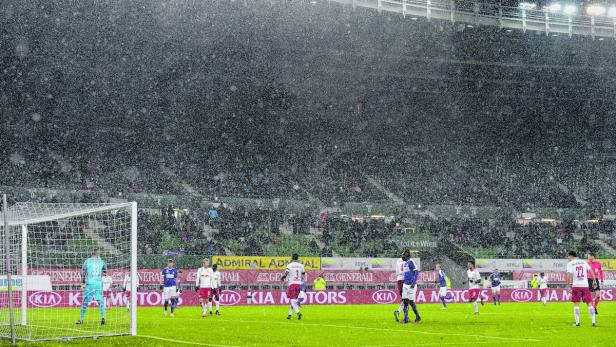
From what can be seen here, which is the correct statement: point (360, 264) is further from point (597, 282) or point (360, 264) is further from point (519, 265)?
point (597, 282)

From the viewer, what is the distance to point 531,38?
50.8 metres

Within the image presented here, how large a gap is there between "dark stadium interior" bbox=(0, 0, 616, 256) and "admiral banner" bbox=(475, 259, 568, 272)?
2.47 metres

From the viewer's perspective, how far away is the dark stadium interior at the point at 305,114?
4700 centimetres

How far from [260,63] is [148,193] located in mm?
10455

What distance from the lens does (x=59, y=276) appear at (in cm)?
3612

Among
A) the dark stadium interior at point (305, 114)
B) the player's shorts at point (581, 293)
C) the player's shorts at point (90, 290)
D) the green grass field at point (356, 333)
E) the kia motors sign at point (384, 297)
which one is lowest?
the green grass field at point (356, 333)

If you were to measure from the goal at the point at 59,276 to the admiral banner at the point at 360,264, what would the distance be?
34.6 feet

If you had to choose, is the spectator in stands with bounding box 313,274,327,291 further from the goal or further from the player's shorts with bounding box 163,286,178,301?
Result: the player's shorts with bounding box 163,286,178,301

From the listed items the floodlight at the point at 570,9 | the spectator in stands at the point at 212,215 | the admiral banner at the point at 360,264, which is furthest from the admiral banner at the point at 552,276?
the spectator in stands at the point at 212,215

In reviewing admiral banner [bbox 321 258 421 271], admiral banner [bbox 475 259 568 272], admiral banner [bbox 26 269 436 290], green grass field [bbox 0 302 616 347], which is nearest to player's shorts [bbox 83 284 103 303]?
green grass field [bbox 0 302 616 347]

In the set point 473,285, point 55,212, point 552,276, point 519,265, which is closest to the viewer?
point 55,212

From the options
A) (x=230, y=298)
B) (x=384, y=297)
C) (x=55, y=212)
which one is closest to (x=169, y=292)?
(x=55, y=212)

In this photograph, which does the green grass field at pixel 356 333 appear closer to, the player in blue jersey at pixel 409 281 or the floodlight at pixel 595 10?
the player in blue jersey at pixel 409 281

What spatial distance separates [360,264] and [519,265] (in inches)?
423
